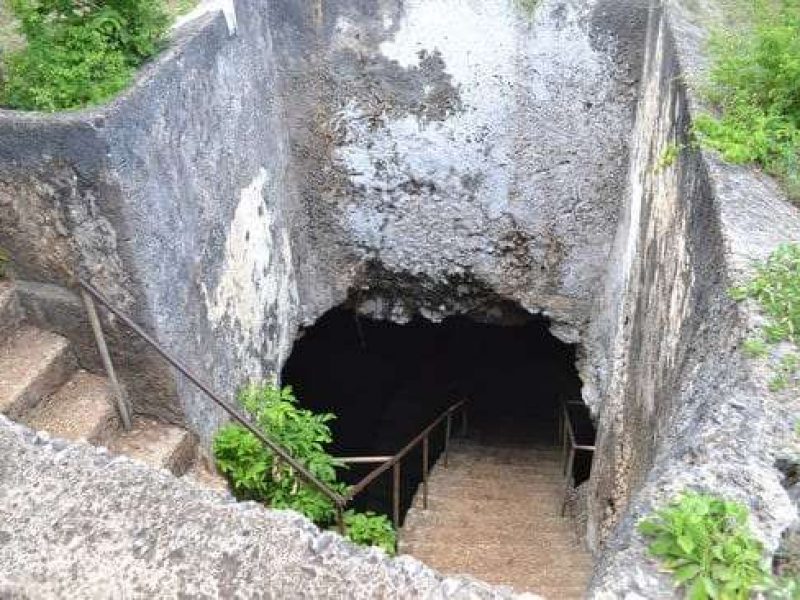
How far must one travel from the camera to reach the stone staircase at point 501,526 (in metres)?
5.98

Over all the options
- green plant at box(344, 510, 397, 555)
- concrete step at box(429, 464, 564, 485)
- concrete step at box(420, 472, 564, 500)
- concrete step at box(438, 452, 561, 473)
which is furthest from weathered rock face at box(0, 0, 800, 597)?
concrete step at box(438, 452, 561, 473)

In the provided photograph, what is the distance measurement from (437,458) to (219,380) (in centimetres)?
409

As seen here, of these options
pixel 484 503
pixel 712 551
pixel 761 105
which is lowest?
Result: pixel 484 503

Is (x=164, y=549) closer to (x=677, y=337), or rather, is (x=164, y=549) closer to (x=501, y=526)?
(x=677, y=337)

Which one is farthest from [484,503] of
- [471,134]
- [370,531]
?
[471,134]

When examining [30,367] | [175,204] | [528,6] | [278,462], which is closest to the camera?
[30,367]

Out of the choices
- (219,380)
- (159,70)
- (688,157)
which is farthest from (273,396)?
(688,157)

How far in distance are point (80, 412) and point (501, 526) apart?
12.0 ft

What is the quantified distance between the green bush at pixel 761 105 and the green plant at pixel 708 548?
2.12 m

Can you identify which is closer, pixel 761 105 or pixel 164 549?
pixel 164 549

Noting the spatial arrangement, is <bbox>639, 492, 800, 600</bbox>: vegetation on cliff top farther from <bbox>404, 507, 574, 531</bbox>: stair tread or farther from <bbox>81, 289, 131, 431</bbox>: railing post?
<bbox>404, 507, 574, 531</bbox>: stair tread

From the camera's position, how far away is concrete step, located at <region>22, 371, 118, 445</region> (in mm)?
4160

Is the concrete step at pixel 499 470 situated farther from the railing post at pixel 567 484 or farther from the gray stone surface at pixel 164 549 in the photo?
the gray stone surface at pixel 164 549

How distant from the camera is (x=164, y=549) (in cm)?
232
